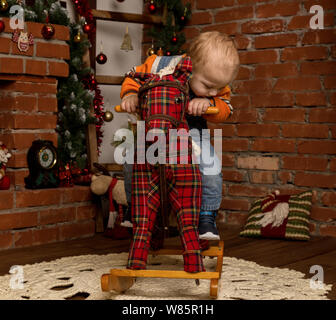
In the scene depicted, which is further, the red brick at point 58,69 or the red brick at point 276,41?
the red brick at point 276,41

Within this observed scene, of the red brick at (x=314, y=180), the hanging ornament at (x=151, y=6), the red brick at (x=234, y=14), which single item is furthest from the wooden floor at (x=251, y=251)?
the hanging ornament at (x=151, y=6)

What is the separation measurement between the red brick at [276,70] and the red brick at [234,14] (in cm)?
32

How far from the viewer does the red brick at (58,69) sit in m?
2.66

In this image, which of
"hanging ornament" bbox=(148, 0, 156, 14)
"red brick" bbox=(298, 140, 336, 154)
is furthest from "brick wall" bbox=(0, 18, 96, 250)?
"red brick" bbox=(298, 140, 336, 154)

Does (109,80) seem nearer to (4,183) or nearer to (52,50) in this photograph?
(52,50)

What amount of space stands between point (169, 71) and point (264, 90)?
1509 millimetres

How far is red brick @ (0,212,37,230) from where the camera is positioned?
244cm

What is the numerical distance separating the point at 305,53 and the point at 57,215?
1594 millimetres

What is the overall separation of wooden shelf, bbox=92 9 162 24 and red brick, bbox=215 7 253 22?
0.39 m

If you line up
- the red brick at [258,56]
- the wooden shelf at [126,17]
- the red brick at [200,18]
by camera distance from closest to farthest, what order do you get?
1. the red brick at [258,56]
2. the wooden shelf at [126,17]
3. the red brick at [200,18]

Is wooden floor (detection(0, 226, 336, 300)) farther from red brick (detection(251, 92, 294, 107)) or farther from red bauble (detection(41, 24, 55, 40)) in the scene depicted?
red bauble (detection(41, 24, 55, 40))

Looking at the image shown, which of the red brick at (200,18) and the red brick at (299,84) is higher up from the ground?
the red brick at (200,18)

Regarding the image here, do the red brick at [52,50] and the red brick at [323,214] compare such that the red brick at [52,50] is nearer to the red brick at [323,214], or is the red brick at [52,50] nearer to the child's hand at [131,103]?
the child's hand at [131,103]
